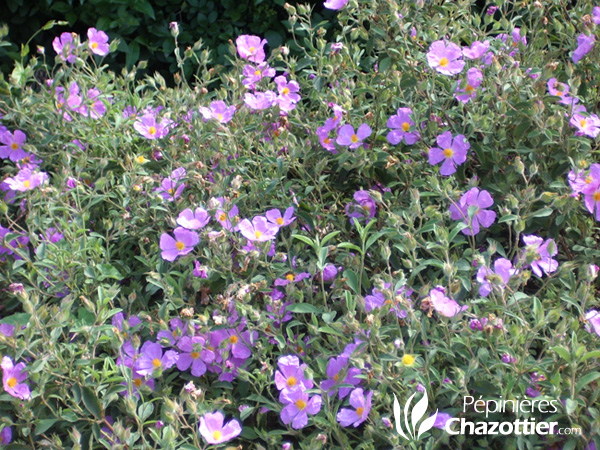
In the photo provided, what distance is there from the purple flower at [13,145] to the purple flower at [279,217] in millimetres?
821

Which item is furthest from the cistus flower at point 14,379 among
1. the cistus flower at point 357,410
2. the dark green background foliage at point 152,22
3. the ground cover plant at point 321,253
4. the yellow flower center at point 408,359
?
the dark green background foliage at point 152,22

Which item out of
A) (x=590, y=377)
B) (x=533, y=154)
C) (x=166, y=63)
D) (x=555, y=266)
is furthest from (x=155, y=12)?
(x=590, y=377)

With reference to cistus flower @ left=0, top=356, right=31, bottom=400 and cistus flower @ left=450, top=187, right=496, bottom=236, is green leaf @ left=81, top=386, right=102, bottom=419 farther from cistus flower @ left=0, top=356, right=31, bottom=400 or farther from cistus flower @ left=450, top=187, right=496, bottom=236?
cistus flower @ left=450, top=187, right=496, bottom=236

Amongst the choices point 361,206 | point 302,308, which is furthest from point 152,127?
point 302,308

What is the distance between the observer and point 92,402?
1.31 metres

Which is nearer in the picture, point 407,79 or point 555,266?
point 555,266

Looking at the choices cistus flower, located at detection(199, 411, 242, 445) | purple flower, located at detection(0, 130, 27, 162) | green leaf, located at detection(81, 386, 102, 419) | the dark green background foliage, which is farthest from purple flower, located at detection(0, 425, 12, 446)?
the dark green background foliage

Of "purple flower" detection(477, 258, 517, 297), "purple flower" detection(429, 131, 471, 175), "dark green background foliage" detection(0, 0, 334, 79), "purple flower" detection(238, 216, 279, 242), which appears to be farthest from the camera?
"dark green background foliage" detection(0, 0, 334, 79)

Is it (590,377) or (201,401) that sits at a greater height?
(590,377)

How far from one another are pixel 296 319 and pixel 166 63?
3.02 meters

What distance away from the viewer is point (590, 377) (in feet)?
3.85

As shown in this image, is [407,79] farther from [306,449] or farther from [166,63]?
[166,63]

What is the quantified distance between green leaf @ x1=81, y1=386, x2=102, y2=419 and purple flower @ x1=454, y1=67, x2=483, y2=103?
105 cm

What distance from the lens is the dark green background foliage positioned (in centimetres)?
388
